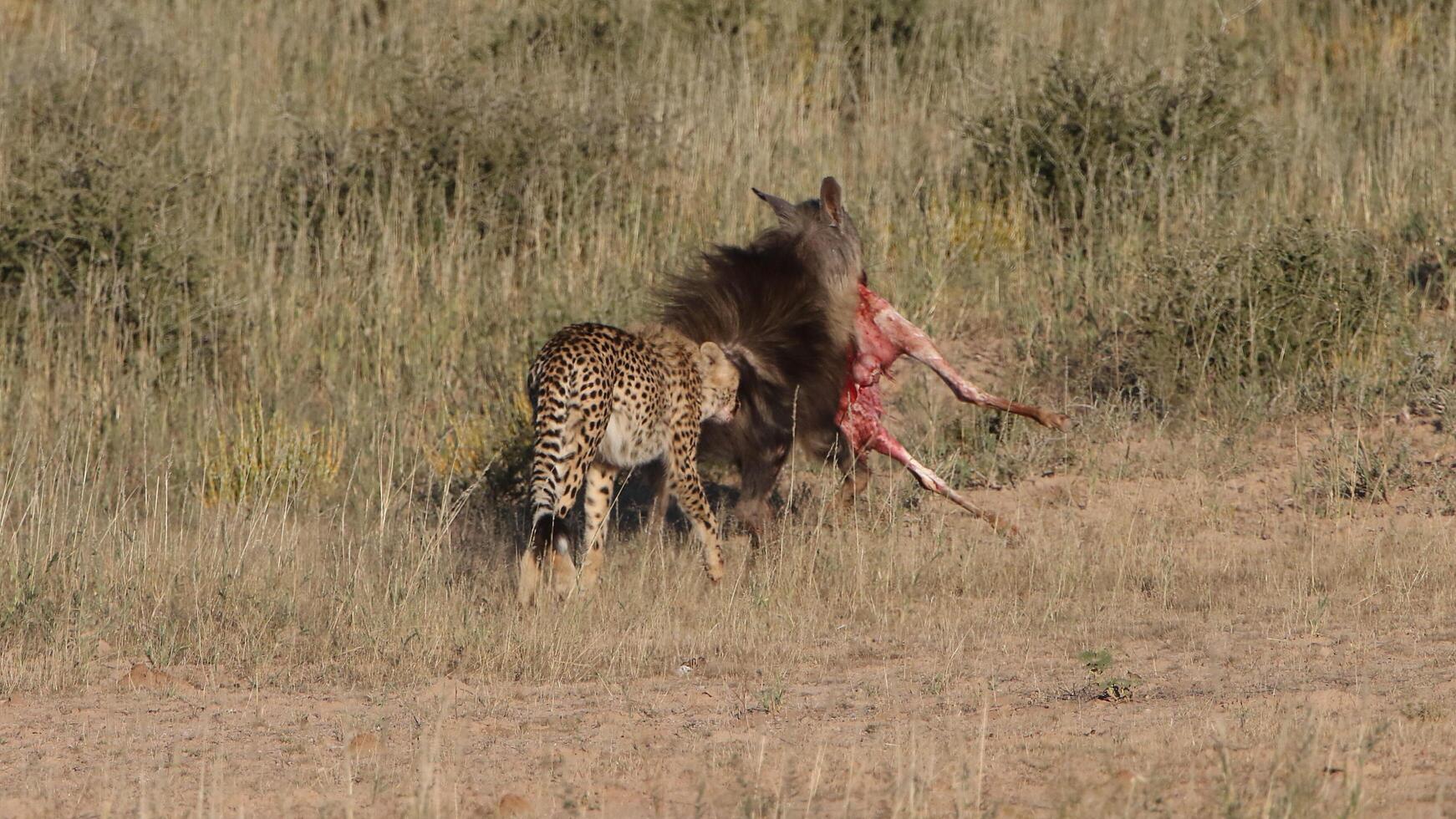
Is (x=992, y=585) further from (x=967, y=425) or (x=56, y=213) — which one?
(x=56, y=213)

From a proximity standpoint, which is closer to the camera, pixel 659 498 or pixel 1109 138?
pixel 659 498

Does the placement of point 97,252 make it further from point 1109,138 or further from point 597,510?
point 1109,138

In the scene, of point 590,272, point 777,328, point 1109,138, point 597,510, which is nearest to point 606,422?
point 597,510

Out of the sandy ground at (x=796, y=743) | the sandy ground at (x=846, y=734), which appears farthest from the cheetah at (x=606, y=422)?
the sandy ground at (x=796, y=743)

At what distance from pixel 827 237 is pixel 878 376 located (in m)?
0.80

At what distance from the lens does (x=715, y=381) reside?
8.21 meters

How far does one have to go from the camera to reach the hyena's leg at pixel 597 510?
25.3 feet

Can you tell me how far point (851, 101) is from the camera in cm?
1421

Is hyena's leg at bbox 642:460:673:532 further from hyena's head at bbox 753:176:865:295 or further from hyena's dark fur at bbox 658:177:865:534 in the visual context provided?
hyena's head at bbox 753:176:865:295

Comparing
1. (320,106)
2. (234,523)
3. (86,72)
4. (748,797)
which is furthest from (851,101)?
(748,797)

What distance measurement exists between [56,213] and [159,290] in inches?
33.8

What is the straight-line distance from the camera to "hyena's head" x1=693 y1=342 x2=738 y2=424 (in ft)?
26.9

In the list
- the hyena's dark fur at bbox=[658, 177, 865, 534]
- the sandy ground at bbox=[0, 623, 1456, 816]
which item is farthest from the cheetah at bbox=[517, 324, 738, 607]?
the sandy ground at bbox=[0, 623, 1456, 816]

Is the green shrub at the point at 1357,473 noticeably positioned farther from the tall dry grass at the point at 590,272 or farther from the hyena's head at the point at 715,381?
the hyena's head at the point at 715,381
